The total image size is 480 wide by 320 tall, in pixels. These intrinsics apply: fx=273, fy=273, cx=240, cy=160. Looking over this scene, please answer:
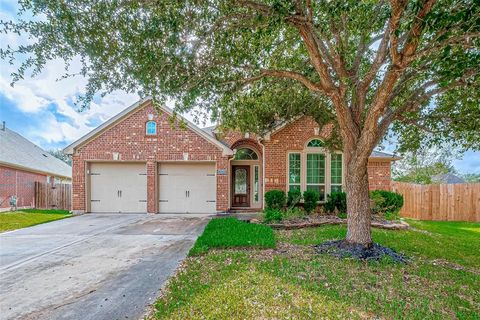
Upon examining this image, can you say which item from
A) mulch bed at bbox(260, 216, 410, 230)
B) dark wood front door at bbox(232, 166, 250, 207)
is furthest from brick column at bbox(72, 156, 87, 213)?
mulch bed at bbox(260, 216, 410, 230)

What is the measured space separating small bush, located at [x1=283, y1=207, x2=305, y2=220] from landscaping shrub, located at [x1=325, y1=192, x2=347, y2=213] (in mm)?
1207

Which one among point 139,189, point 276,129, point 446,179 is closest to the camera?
point 276,129

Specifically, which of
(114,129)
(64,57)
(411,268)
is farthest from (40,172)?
(411,268)

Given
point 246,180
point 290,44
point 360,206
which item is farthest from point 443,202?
point 290,44

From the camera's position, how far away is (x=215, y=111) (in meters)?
7.82

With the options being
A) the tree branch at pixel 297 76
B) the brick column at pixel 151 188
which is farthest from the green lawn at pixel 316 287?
the brick column at pixel 151 188

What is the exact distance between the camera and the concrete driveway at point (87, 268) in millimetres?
3633

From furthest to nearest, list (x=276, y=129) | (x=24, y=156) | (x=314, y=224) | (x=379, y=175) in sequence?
(x=24, y=156) < (x=379, y=175) < (x=276, y=129) < (x=314, y=224)

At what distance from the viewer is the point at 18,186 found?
15.5 meters

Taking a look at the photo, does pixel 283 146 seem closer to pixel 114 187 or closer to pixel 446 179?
pixel 114 187

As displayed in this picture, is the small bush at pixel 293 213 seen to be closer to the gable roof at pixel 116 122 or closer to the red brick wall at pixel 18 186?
the gable roof at pixel 116 122

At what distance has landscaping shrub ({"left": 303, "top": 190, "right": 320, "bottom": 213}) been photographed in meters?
11.5

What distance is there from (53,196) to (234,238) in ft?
45.9

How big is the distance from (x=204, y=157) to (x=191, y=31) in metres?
7.67
